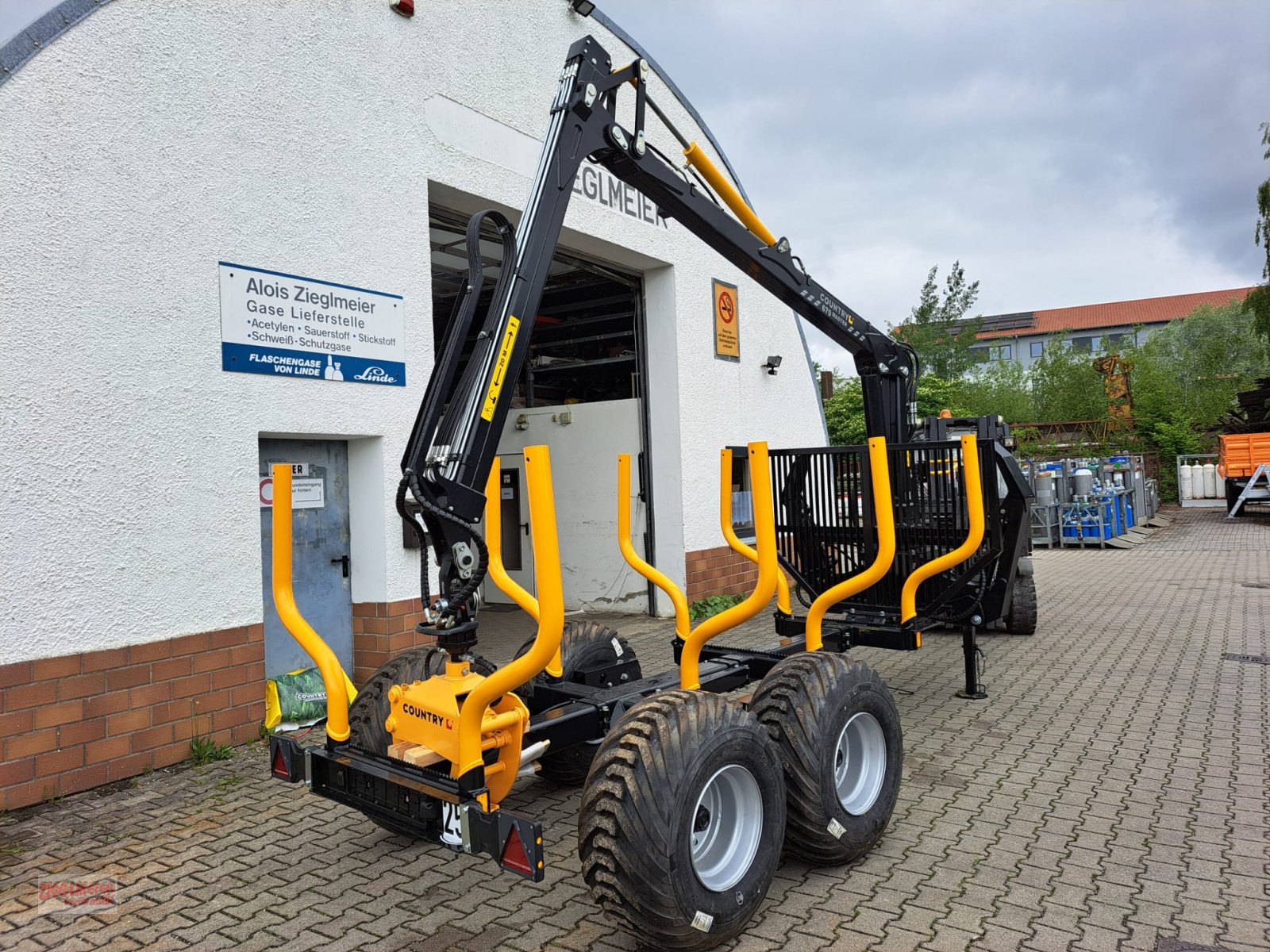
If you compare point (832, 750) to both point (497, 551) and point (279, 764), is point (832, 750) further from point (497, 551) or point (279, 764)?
point (279, 764)

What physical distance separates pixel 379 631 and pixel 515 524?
5428 mm

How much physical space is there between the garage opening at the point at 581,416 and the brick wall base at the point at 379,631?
11.4 ft

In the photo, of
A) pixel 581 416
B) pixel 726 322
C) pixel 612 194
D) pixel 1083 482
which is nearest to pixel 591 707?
pixel 612 194

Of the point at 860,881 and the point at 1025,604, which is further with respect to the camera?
the point at 1025,604

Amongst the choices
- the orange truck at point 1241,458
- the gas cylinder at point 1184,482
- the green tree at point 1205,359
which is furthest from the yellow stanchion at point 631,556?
the green tree at point 1205,359

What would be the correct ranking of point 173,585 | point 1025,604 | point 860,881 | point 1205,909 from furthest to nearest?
point 1025,604
point 173,585
point 860,881
point 1205,909

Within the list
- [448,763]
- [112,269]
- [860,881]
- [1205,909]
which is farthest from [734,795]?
[112,269]

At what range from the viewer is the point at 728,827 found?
3.35 meters

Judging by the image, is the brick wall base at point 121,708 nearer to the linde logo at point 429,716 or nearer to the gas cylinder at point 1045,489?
the linde logo at point 429,716

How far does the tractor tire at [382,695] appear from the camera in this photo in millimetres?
3938

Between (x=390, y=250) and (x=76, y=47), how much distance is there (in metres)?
2.30

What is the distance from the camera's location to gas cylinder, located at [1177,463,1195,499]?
95.8 ft

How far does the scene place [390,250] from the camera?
22.1 feet

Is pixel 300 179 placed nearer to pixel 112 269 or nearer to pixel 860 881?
pixel 112 269
